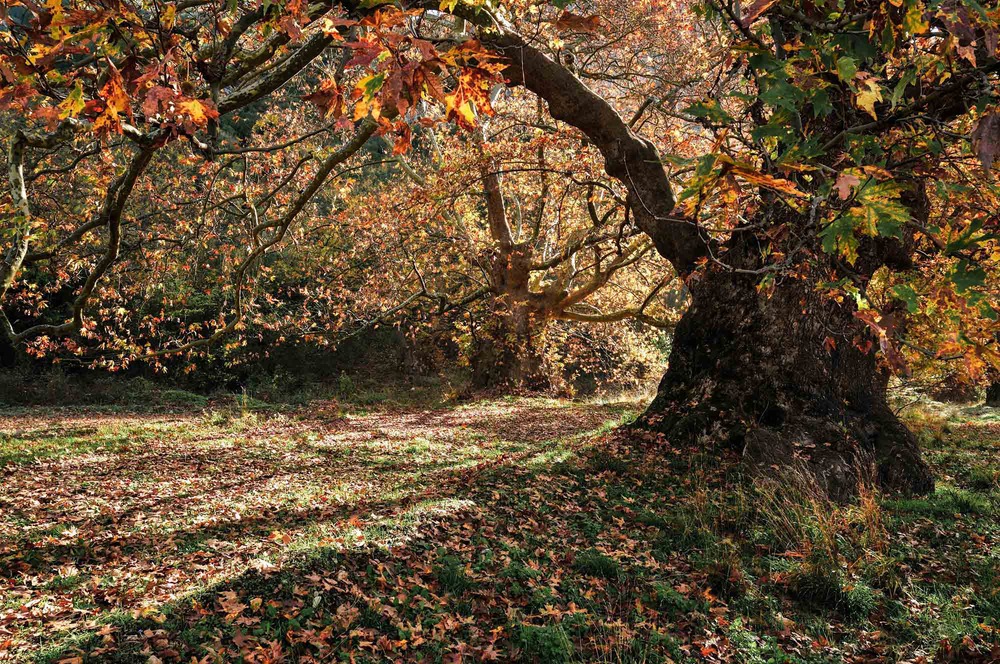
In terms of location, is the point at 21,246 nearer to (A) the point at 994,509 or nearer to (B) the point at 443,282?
(A) the point at 994,509

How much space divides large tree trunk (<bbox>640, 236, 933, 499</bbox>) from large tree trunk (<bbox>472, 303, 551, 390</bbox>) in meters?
8.40

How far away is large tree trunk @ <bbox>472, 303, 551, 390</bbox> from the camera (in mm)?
16203

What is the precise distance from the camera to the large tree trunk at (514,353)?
16.2 metres

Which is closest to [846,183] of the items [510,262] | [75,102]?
[75,102]

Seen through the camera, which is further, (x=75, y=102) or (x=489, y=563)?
(x=489, y=563)

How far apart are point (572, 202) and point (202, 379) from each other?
37.7 ft

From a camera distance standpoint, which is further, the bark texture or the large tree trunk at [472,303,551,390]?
the large tree trunk at [472,303,551,390]

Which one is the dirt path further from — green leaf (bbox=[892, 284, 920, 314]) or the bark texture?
green leaf (bbox=[892, 284, 920, 314])

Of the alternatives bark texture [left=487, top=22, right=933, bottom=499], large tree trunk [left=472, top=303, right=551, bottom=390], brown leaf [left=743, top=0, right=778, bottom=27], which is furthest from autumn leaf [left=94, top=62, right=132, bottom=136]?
large tree trunk [left=472, top=303, right=551, bottom=390]

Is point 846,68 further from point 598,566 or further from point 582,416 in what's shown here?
point 582,416

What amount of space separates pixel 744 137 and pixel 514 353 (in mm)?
13672

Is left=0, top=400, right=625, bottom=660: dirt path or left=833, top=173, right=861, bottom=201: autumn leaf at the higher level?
left=833, top=173, right=861, bottom=201: autumn leaf

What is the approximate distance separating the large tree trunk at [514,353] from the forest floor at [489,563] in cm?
862

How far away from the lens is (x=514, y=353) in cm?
1659
